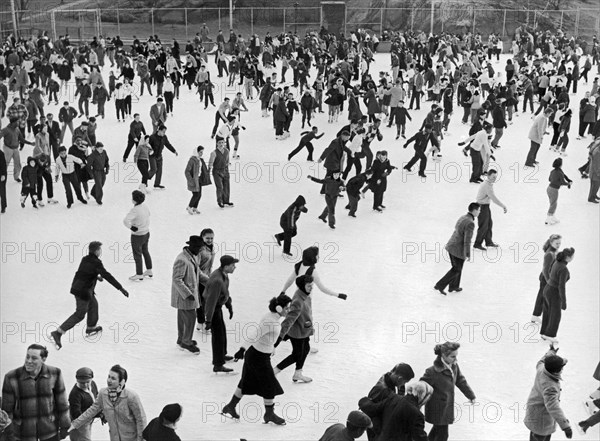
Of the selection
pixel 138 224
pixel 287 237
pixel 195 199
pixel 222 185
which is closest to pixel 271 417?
pixel 138 224

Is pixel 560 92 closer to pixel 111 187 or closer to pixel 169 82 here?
pixel 169 82

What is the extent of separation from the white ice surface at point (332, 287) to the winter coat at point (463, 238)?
2.41ft

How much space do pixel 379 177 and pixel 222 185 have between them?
2.74 metres

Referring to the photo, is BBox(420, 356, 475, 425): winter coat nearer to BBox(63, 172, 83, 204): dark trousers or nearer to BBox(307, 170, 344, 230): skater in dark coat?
BBox(307, 170, 344, 230): skater in dark coat

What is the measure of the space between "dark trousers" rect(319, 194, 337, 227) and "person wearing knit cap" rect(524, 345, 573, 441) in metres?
7.20

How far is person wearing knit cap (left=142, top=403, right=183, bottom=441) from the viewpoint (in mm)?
6148

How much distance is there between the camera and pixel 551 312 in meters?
10.2

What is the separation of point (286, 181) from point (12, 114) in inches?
224

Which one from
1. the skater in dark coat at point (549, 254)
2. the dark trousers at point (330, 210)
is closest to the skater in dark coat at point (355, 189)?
the dark trousers at point (330, 210)

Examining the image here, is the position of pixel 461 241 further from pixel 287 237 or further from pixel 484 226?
pixel 287 237

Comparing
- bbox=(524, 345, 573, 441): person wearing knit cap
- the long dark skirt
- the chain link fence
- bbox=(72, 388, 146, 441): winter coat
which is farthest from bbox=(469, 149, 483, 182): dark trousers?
the chain link fence

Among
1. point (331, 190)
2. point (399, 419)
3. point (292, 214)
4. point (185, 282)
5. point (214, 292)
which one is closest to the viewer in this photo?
point (399, 419)

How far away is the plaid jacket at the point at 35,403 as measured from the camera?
22.0 feet

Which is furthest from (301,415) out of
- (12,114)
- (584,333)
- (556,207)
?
(12,114)
